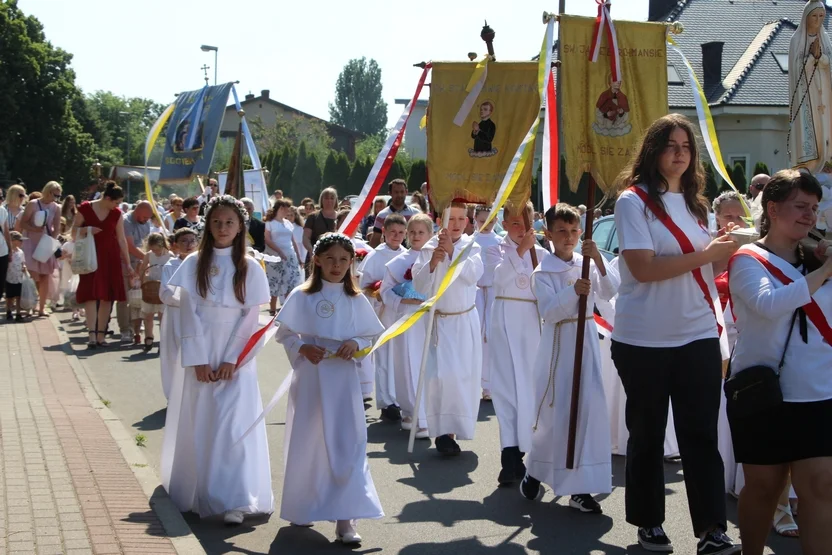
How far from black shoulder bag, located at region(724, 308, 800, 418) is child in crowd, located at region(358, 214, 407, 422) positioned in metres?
5.63

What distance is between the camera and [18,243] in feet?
57.1

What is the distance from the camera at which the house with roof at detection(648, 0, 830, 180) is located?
3878 cm

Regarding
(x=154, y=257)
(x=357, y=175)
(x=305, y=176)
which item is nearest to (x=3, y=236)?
(x=154, y=257)

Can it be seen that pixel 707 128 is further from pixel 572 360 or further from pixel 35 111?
pixel 35 111

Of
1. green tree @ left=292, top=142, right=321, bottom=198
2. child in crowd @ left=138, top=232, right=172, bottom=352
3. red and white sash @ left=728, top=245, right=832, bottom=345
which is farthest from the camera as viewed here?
green tree @ left=292, top=142, right=321, bottom=198

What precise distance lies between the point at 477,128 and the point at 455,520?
2.80m

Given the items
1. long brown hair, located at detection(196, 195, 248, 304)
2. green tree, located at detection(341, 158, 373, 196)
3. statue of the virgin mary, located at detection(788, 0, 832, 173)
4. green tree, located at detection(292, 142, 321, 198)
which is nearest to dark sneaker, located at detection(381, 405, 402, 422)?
long brown hair, located at detection(196, 195, 248, 304)

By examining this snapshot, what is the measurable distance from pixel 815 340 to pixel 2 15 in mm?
57939

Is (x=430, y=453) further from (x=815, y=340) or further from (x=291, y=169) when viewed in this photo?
(x=291, y=169)

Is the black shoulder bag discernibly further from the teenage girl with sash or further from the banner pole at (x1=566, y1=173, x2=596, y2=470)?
the banner pole at (x1=566, y1=173, x2=596, y2=470)

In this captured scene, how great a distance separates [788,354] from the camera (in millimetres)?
4699

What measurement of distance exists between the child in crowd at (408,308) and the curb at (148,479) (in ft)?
7.74

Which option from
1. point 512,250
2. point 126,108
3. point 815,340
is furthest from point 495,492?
point 126,108

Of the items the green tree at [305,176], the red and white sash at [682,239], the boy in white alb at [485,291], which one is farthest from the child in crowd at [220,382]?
the green tree at [305,176]
